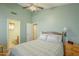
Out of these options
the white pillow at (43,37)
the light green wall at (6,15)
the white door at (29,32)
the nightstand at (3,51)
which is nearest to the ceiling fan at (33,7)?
the light green wall at (6,15)

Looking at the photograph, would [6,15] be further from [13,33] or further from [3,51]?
[3,51]

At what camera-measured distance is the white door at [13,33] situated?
161 centimetres

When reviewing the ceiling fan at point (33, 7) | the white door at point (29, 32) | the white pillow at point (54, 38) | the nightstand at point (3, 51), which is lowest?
the nightstand at point (3, 51)

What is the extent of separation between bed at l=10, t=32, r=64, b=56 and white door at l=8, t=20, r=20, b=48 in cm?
10

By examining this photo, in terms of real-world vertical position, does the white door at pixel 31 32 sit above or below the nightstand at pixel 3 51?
above

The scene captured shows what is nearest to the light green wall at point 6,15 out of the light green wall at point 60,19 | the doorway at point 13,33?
the doorway at point 13,33

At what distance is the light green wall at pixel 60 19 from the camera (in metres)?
1.63

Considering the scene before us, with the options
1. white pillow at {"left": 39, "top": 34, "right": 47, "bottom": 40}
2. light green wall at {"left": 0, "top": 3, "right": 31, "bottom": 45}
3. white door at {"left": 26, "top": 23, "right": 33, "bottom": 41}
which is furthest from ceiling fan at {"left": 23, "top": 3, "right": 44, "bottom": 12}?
white pillow at {"left": 39, "top": 34, "right": 47, "bottom": 40}

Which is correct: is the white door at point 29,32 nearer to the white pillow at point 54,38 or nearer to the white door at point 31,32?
the white door at point 31,32

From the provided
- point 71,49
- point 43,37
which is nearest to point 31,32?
point 43,37

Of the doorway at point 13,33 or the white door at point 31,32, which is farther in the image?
the white door at point 31,32

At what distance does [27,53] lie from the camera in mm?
1578

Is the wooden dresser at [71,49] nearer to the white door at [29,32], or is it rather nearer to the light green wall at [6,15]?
the white door at [29,32]

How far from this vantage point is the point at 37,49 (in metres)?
1.62
